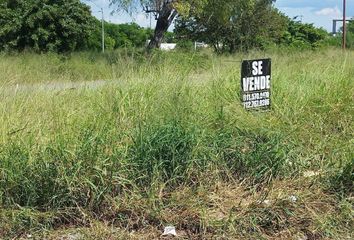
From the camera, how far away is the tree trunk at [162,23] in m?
19.3

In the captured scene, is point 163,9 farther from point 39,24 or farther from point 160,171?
point 160,171

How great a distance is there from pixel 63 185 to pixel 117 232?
21.9 inches

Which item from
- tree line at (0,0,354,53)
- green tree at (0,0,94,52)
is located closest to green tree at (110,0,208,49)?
tree line at (0,0,354,53)

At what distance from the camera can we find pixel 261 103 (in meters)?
5.44

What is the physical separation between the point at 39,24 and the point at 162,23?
8.96 metres

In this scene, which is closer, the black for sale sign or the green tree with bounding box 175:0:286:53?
the black for sale sign

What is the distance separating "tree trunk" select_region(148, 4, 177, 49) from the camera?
63.3 ft

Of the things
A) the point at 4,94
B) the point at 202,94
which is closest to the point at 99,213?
the point at 4,94

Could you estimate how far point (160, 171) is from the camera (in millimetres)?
3412

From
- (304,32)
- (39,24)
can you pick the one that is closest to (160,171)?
(39,24)

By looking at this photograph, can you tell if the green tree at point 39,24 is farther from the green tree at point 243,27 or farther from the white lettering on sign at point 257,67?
the white lettering on sign at point 257,67

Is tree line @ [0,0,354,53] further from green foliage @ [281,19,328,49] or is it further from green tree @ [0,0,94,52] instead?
green foliage @ [281,19,328,49]

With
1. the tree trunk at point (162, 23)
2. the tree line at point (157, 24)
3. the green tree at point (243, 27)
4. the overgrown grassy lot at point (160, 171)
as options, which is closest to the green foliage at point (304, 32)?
the tree line at point (157, 24)

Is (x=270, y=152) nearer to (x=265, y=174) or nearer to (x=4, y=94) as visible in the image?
(x=265, y=174)
